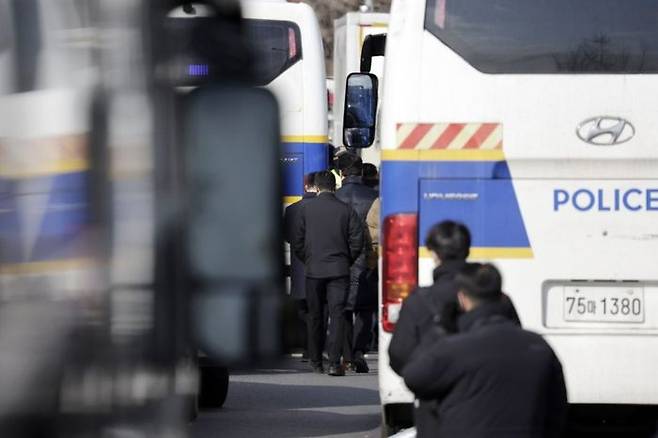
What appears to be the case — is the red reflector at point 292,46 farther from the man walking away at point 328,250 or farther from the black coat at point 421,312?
the black coat at point 421,312

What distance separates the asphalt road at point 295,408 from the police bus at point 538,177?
2921 millimetres

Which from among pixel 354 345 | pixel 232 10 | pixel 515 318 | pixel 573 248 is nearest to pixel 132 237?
pixel 232 10

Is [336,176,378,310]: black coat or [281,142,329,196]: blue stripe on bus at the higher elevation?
[281,142,329,196]: blue stripe on bus

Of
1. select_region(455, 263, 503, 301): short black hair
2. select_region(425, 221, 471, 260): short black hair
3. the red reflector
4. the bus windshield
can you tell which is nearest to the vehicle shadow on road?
the red reflector

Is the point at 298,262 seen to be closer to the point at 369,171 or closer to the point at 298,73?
the point at 369,171

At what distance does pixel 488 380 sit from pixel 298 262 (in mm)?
10415

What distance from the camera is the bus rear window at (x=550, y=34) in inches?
374

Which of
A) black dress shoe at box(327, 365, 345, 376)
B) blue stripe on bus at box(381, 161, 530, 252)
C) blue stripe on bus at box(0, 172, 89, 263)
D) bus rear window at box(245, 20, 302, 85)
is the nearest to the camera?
blue stripe on bus at box(0, 172, 89, 263)

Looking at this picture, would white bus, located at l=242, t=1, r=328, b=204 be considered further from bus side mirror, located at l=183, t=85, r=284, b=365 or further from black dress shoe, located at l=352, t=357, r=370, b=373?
bus side mirror, located at l=183, t=85, r=284, b=365

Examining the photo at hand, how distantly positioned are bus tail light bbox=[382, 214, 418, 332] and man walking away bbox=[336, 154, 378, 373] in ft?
24.5

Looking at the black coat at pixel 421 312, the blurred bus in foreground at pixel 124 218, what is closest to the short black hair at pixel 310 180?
the black coat at pixel 421 312

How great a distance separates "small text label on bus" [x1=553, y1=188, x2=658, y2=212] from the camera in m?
9.43

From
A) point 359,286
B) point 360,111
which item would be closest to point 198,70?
point 360,111

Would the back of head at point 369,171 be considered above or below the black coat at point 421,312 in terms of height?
above
